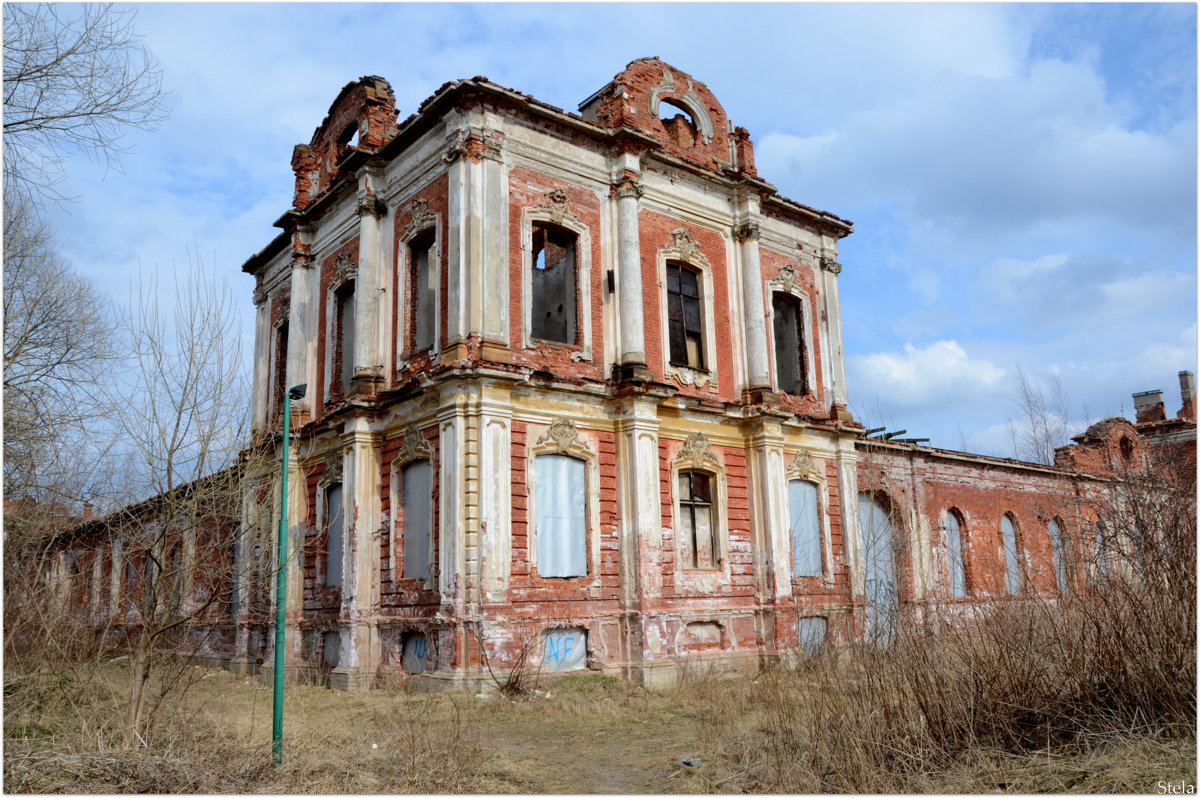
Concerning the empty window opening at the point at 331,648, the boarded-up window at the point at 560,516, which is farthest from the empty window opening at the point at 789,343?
the empty window opening at the point at 331,648

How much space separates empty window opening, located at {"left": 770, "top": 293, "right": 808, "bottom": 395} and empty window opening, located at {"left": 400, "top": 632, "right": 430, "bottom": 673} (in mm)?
9643

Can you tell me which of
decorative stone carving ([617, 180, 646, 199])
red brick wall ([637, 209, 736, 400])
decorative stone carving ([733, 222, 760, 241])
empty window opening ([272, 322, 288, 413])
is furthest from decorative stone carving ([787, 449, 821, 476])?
empty window opening ([272, 322, 288, 413])

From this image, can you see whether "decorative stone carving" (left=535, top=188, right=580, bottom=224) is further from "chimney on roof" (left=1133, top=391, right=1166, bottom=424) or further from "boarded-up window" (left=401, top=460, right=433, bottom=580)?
"chimney on roof" (left=1133, top=391, right=1166, bottom=424)

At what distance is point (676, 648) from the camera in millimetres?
15805

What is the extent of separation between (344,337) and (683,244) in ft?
24.3

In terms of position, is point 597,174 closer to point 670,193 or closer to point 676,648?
point 670,193

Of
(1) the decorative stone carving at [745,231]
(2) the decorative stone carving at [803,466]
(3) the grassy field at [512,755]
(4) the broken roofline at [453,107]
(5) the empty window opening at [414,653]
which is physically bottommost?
(3) the grassy field at [512,755]

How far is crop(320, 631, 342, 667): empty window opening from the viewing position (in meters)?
16.4

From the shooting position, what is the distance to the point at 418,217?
16719 mm

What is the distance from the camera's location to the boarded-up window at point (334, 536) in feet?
56.3

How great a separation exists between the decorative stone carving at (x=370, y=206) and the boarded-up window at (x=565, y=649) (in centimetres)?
881

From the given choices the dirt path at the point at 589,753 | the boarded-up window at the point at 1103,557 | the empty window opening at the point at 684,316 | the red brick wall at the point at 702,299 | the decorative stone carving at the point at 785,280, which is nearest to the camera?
the boarded-up window at the point at 1103,557

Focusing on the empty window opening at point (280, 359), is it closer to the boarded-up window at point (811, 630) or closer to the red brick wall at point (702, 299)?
the red brick wall at point (702, 299)

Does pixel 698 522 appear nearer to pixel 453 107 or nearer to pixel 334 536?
pixel 334 536
